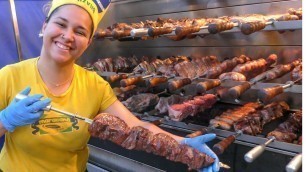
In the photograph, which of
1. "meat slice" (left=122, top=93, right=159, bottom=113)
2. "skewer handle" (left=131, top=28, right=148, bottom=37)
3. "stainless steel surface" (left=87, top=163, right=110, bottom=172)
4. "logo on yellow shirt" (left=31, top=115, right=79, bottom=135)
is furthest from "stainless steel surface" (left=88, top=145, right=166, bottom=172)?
"skewer handle" (left=131, top=28, right=148, bottom=37)

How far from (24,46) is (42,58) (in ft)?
8.85

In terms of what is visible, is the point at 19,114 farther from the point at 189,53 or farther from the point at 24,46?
the point at 24,46

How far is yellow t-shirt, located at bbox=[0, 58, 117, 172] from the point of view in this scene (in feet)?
7.25

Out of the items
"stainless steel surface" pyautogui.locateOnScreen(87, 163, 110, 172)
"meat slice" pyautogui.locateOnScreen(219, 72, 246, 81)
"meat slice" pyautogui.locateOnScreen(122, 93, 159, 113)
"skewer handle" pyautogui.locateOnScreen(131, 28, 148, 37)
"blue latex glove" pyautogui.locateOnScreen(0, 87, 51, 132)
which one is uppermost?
"skewer handle" pyautogui.locateOnScreen(131, 28, 148, 37)

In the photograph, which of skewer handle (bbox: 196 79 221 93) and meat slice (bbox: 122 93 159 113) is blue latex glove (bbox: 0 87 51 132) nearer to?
skewer handle (bbox: 196 79 221 93)

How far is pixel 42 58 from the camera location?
2279 millimetres

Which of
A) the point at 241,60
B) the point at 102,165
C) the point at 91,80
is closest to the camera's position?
the point at 91,80

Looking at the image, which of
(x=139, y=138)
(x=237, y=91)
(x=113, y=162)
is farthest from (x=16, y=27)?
(x=237, y=91)

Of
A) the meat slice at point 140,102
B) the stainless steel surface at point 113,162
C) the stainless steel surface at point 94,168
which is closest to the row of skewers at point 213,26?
the meat slice at point 140,102

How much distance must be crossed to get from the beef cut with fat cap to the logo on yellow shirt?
0.22 metres

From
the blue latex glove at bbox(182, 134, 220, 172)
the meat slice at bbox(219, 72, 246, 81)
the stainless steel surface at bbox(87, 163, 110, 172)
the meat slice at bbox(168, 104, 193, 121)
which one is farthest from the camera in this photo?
the stainless steel surface at bbox(87, 163, 110, 172)

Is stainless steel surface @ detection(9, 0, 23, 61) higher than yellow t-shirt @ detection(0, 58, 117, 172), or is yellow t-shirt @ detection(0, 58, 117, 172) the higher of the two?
stainless steel surface @ detection(9, 0, 23, 61)

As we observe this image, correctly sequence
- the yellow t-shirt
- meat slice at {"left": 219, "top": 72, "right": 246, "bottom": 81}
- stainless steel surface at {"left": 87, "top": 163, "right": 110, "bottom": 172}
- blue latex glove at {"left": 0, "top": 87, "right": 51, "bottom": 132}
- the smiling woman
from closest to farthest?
blue latex glove at {"left": 0, "top": 87, "right": 51, "bottom": 132}
the smiling woman
the yellow t-shirt
meat slice at {"left": 219, "top": 72, "right": 246, "bottom": 81}
stainless steel surface at {"left": 87, "top": 163, "right": 110, "bottom": 172}

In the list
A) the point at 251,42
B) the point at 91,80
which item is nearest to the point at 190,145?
the point at 91,80
